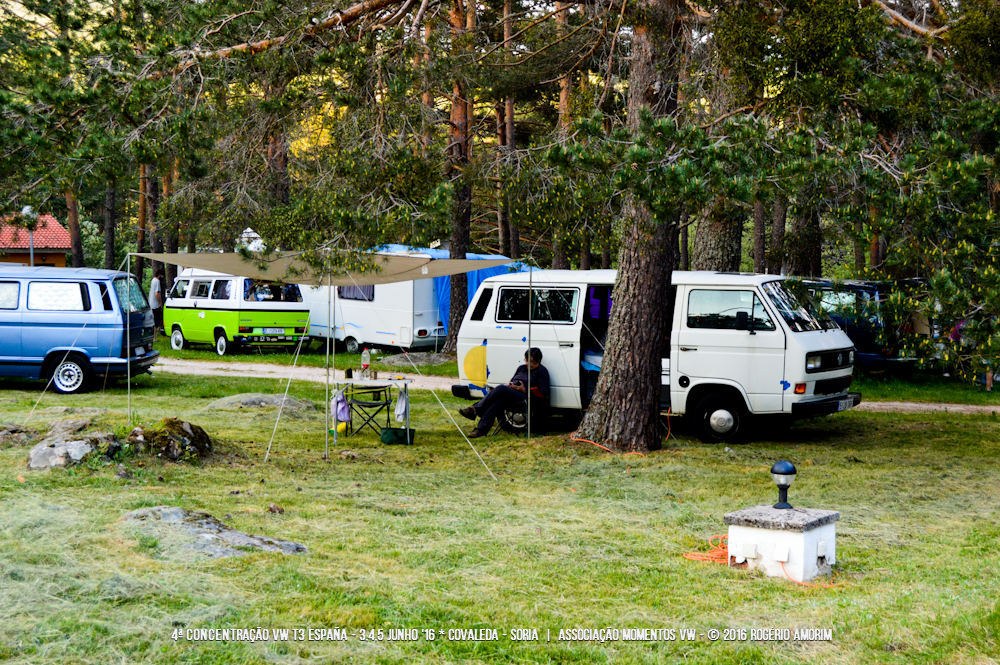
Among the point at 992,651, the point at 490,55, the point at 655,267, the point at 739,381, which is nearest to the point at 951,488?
the point at 739,381

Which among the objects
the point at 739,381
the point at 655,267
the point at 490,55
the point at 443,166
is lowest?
the point at 739,381

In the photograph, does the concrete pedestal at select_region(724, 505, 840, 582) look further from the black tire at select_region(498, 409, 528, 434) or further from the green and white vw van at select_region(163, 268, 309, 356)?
the green and white vw van at select_region(163, 268, 309, 356)

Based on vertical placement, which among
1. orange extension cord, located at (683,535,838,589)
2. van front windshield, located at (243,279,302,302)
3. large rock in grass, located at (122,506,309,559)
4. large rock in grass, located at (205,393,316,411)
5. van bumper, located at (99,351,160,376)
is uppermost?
van front windshield, located at (243,279,302,302)

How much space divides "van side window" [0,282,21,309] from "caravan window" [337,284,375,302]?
23.8 ft

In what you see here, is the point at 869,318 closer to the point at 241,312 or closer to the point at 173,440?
the point at 173,440

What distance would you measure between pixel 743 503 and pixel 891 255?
272 centimetres

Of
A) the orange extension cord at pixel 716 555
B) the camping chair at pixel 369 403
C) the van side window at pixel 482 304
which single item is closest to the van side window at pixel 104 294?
the camping chair at pixel 369 403

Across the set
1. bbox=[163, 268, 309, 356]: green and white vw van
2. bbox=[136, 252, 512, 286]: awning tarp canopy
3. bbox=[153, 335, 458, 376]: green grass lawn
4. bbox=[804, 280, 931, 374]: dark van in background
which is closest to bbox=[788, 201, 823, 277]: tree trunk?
bbox=[804, 280, 931, 374]: dark van in background

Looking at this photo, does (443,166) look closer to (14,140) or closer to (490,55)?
(490,55)

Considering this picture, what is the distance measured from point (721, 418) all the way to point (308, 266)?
15.5ft

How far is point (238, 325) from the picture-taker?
66.5ft

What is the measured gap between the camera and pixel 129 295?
13953 millimetres

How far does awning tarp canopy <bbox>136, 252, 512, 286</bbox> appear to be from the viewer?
30.0 ft

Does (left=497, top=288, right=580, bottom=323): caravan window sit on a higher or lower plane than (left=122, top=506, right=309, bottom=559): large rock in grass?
higher
